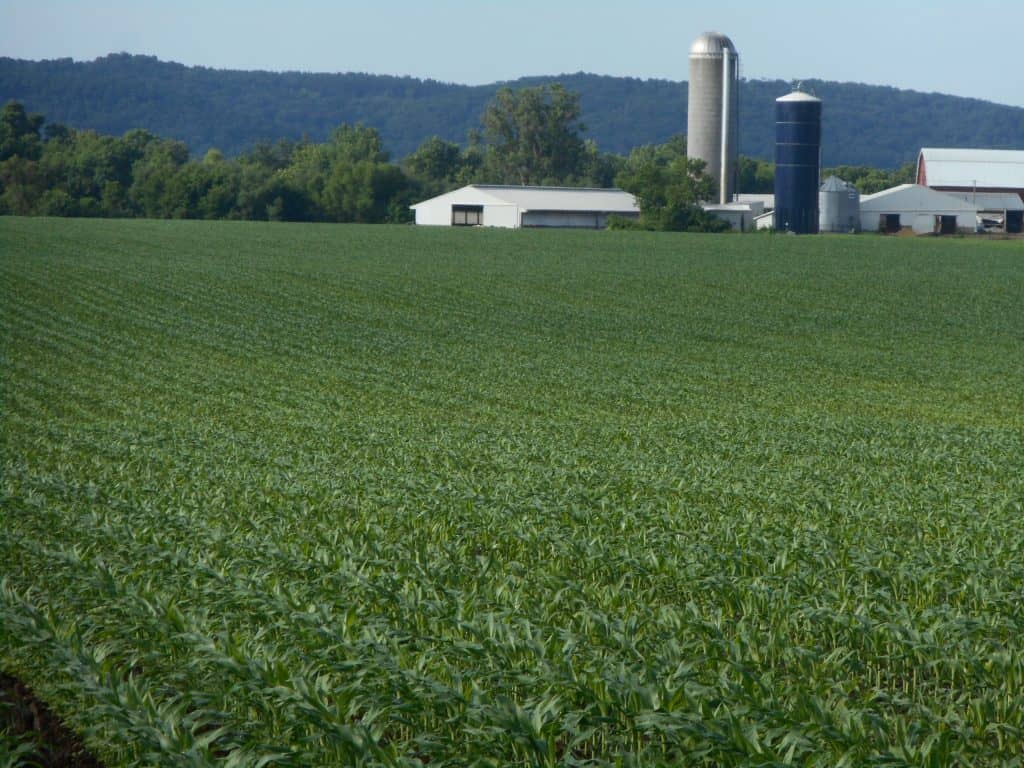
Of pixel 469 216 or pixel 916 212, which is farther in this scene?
pixel 469 216

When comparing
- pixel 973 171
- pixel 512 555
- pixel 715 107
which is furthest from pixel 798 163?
pixel 512 555

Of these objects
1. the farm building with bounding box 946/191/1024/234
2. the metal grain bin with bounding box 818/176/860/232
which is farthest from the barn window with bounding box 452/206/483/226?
the farm building with bounding box 946/191/1024/234

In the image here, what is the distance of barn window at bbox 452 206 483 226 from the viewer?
393 ft

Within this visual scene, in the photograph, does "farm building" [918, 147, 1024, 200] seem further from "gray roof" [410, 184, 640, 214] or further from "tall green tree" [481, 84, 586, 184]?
"tall green tree" [481, 84, 586, 184]

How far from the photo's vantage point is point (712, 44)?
414 ft

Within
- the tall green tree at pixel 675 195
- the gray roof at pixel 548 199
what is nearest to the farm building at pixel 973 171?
the tall green tree at pixel 675 195

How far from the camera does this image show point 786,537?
11883 mm

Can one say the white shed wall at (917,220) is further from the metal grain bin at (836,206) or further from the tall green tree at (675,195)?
the tall green tree at (675,195)

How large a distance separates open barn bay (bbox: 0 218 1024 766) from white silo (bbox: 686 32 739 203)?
89.7 meters

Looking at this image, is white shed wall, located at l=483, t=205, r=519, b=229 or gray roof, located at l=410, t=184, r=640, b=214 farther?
gray roof, located at l=410, t=184, r=640, b=214

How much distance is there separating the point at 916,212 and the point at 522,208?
108 ft

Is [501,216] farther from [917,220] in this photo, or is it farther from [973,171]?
[973,171]

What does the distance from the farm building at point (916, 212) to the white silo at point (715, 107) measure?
1344 centimetres

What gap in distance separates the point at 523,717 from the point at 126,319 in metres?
36.3
